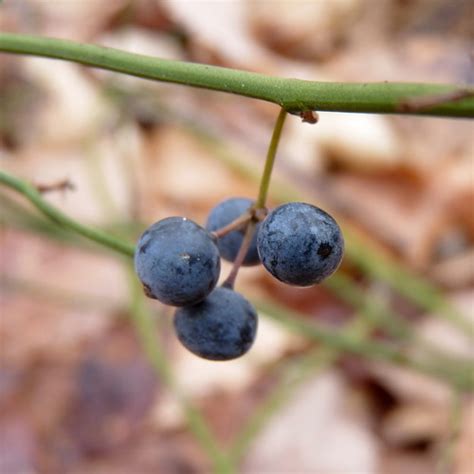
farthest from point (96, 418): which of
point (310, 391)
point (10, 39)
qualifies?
point (10, 39)

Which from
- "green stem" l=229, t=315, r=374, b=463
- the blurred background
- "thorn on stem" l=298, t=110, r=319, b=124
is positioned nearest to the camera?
"thorn on stem" l=298, t=110, r=319, b=124

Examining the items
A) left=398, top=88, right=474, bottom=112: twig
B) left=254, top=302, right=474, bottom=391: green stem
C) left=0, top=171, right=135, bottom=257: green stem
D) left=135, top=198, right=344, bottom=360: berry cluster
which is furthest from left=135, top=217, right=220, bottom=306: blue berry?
left=254, top=302, right=474, bottom=391: green stem

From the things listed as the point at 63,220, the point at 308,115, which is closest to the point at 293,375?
the point at 63,220

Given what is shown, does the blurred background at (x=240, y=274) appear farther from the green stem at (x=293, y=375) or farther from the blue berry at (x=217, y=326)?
the blue berry at (x=217, y=326)

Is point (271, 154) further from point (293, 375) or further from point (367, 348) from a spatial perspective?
point (293, 375)

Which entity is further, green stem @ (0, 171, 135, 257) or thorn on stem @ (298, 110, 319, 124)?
green stem @ (0, 171, 135, 257)

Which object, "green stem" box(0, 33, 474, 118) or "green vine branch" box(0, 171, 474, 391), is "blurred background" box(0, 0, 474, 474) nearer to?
"green vine branch" box(0, 171, 474, 391)
